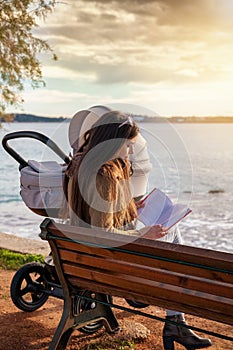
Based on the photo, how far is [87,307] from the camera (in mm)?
3807

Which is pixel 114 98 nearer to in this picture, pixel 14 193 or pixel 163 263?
pixel 163 263

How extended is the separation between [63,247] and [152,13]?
8.11 m

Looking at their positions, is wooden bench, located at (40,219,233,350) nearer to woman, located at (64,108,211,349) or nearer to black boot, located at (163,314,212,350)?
woman, located at (64,108,211,349)

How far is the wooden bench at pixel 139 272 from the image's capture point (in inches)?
110

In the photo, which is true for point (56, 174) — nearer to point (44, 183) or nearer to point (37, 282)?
point (44, 183)

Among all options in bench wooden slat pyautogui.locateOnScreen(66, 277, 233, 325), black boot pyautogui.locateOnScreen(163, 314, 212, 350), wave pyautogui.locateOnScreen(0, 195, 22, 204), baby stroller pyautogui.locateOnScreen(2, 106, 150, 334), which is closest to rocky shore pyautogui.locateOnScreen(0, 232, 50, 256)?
baby stroller pyautogui.locateOnScreen(2, 106, 150, 334)

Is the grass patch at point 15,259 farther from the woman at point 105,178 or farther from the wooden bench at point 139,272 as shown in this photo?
the woman at point 105,178

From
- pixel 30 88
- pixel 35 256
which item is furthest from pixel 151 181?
pixel 30 88

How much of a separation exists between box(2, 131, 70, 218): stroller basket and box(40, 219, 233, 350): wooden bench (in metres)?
0.61

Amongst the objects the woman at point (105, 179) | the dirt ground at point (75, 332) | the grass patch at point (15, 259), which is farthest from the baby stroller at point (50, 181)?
the grass patch at point (15, 259)

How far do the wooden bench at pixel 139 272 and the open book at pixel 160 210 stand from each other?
0.60 meters

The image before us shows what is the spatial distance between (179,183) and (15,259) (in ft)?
10.4

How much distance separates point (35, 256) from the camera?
6.30 metres

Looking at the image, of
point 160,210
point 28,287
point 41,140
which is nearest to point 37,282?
point 28,287
